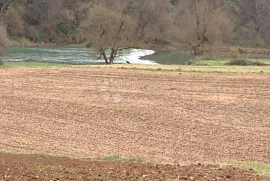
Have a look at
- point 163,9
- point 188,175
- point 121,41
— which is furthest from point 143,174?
point 163,9

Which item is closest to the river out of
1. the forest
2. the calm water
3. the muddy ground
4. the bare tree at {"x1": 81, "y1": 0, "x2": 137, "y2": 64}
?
the calm water

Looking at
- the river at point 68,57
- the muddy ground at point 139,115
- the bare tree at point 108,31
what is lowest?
the muddy ground at point 139,115

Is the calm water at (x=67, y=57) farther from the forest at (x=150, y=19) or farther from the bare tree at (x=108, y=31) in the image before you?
the forest at (x=150, y=19)

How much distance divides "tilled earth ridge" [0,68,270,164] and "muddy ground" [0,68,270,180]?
0.11 feet

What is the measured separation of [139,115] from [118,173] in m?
13.3

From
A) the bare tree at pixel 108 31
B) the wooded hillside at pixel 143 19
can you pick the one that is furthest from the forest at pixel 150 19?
the bare tree at pixel 108 31

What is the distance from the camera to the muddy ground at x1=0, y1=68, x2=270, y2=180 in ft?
54.7

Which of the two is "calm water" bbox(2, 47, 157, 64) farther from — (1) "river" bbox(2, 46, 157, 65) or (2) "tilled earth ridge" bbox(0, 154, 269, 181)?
(2) "tilled earth ridge" bbox(0, 154, 269, 181)

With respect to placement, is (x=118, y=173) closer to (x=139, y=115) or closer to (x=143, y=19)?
(x=139, y=115)

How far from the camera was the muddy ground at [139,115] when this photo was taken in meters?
16.7

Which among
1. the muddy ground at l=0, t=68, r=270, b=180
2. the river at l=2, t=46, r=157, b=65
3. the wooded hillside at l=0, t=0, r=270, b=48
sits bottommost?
the muddy ground at l=0, t=68, r=270, b=180

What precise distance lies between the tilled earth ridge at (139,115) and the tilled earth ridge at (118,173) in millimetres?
3717

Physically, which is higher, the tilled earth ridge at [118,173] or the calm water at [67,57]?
the calm water at [67,57]

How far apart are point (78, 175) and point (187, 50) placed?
1981 inches
